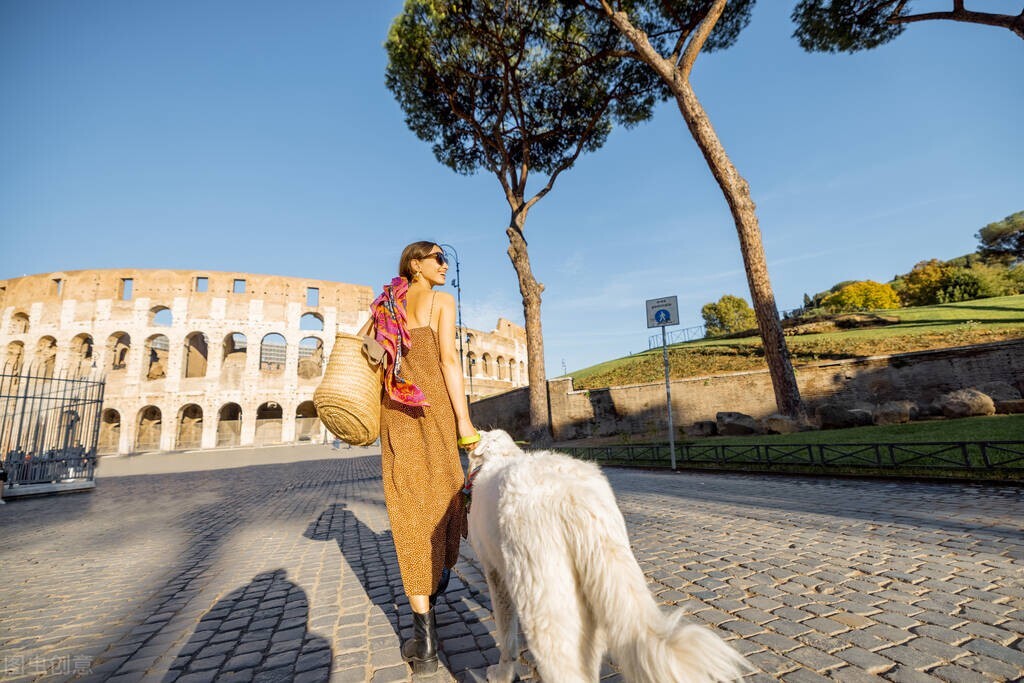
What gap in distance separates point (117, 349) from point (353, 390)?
4356cm

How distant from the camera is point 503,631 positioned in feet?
6.49

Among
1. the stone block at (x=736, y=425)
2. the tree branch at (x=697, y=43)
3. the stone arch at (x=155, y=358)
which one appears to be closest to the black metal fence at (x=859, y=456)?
the stone block at (x=736, y=425)

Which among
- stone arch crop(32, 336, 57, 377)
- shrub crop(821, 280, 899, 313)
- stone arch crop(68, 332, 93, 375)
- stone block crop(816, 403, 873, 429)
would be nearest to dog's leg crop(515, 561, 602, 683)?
stone block crop(816, 403, 873, 429)

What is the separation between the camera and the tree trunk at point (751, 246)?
1034 cm

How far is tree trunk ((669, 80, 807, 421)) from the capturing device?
10344 mm

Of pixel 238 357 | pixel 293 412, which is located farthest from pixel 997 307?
pixel 238 357

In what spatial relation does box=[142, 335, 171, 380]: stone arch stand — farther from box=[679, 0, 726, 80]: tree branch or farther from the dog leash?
the dog leash

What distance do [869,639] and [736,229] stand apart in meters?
11.0

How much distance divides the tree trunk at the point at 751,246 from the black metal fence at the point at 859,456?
2.23m

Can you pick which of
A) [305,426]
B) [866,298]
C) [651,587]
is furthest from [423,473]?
[866,298]

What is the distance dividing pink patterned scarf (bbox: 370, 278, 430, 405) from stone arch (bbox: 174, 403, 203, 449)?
3747 centimetres

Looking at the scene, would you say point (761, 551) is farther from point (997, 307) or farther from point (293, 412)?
point (293, 412)

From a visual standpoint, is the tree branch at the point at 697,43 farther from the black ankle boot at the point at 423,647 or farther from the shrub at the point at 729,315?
the shrub at the point at 729,315

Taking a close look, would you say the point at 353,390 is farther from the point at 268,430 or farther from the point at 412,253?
the point at 268,430
